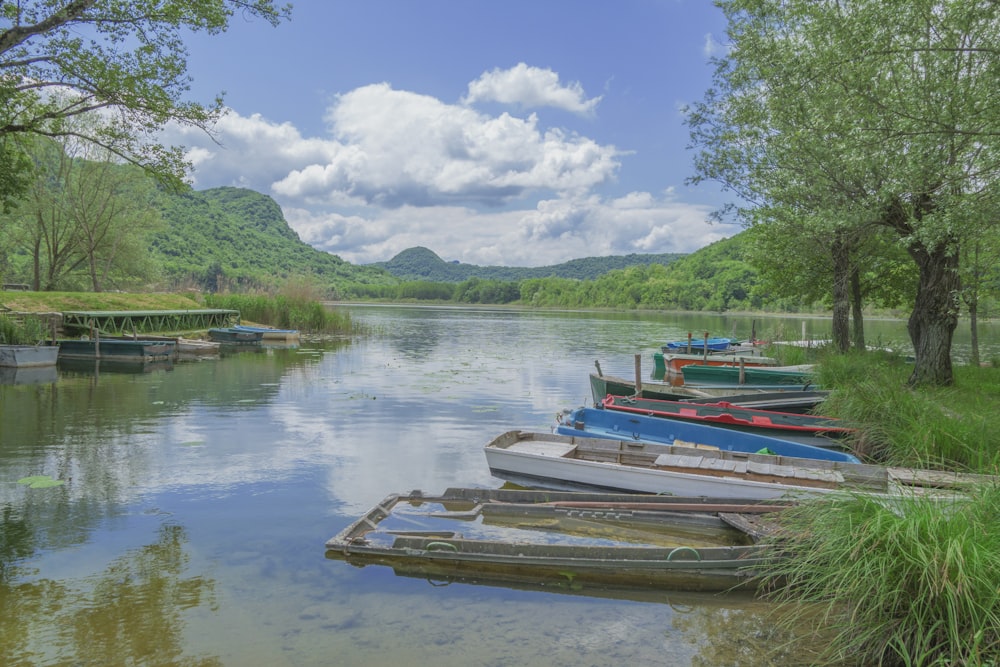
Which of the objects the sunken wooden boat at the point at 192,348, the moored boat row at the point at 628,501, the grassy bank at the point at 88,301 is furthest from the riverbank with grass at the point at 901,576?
the grassy bank at the point at 88,301

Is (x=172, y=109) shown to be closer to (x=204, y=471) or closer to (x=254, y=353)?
(x=204, y=471)

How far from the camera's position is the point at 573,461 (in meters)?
10.5

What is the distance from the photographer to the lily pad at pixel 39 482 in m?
10.8

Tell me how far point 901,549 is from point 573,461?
6077 millimetres

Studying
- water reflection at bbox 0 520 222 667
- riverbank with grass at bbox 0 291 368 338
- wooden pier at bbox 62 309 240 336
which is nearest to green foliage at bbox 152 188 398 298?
riverbank with grass at bbox 0 291 368 338

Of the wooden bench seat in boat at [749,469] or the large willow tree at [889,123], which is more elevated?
the large willow tree at [889,123]

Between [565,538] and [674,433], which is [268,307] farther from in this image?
[565,538]

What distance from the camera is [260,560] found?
8070 mm

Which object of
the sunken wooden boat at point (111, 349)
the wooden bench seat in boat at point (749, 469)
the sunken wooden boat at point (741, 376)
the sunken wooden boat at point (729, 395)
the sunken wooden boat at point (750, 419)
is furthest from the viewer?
the sunken wooden boat at point (111, 349)

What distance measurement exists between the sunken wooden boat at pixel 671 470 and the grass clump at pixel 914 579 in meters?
2.46

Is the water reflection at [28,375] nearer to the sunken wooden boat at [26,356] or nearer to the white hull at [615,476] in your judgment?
the sunken wooden boat at [26,356]

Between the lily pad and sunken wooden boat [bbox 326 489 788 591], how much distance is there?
590cm

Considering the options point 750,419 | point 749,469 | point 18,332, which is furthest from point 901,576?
point 18,332

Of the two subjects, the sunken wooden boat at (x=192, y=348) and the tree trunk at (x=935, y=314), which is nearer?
the tree trunk at (x=935, y=314)
